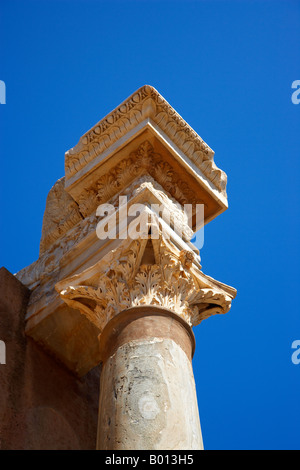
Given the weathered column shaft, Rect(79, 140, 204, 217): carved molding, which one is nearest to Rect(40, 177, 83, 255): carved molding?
Rect(79, 140, 204, 217): carved molding

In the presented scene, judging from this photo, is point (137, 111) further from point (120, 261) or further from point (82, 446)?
point (82, 446)

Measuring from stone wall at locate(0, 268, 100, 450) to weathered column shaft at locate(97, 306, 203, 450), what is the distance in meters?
1.74

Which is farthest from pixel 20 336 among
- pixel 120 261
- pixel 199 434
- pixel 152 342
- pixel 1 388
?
pixel 199 434

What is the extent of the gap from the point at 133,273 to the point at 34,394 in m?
2.13

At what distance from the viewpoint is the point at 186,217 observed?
319 inches

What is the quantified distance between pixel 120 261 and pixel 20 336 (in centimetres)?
202

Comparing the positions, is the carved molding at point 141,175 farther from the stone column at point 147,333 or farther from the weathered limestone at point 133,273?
the stone column at point 147,333

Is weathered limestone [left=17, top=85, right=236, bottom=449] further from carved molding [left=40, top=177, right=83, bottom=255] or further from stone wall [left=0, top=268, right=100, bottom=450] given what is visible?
stone wall [left=0, top=268, right=100, bottom=450]

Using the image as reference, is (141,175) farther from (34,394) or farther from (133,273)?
(34,394)

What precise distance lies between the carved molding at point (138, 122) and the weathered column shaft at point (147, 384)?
2910 millimetres

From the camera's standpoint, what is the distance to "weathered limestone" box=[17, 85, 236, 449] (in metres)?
5.35

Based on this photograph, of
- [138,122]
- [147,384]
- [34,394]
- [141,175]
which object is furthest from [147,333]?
[138,122]

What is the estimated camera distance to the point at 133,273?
6.45 meters
